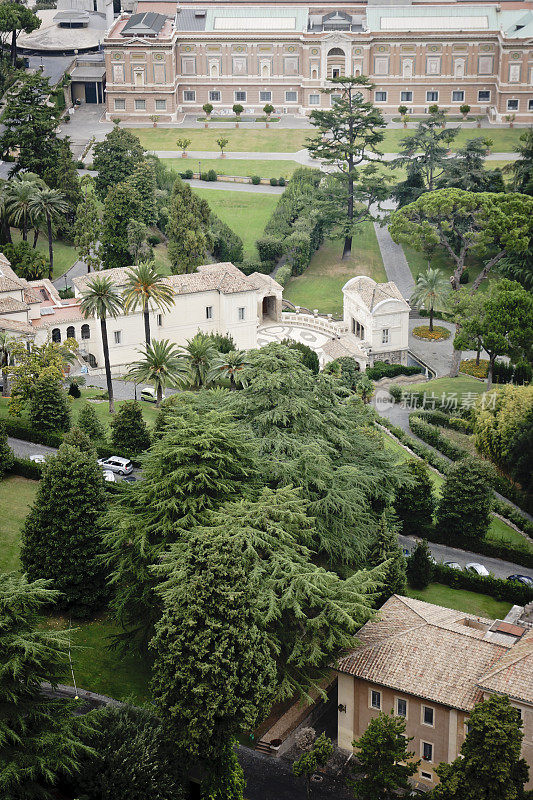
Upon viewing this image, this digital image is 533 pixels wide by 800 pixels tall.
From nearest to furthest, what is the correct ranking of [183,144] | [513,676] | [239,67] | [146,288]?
[513,676] → [146,288] → [183,144] → [239,67]

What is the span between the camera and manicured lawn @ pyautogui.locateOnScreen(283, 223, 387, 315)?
111375mm

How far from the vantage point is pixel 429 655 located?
50219mm

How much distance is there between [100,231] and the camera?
104 meters

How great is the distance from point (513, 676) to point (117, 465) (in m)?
29.6

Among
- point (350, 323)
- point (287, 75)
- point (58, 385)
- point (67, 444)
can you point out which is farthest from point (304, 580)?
point (287, 75)

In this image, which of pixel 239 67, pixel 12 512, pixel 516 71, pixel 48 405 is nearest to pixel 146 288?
pixel 48 405

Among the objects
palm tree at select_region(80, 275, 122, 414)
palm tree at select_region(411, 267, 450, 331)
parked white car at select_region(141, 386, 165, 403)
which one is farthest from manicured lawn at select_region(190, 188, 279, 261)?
palm tree at select_region(80, 275, 122, 414)

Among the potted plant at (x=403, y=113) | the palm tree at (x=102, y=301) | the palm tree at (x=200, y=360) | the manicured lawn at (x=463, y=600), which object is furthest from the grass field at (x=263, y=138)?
Answer: the manicured lawn at (x=463, y=600)

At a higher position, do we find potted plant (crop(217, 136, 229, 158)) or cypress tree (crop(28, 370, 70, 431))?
potted plant (crop(217, 136, 229, 158))

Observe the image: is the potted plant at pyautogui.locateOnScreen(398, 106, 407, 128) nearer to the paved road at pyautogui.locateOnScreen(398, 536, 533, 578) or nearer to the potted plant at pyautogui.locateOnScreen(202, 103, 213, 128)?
the potted plant at pyautogui.locateOnScreen(202, 103, 213, 128)

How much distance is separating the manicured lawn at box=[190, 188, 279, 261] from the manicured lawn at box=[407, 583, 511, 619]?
2421 inches

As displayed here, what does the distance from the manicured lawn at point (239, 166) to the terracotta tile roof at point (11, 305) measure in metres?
49.1

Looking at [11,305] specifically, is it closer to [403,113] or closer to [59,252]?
[59,252]

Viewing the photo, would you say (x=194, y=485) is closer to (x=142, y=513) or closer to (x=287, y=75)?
(x=142, y=513)
